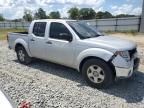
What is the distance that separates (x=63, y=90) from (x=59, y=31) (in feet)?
6.31

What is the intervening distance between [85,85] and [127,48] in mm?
1469

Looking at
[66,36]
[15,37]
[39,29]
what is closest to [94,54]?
[66,36]

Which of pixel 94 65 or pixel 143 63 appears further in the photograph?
pixel 143 63

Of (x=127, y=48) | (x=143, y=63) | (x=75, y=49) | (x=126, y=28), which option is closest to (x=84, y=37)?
(x=75, y=49)

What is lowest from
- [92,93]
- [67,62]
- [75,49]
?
[92,93]

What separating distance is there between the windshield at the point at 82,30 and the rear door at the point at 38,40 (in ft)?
3.49

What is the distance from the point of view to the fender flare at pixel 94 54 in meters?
5.37

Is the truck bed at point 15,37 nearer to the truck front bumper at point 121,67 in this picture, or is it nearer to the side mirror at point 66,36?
the side mirror at point 66,36

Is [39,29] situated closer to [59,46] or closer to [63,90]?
[59,46]

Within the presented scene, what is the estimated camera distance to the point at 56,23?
682 centimetres

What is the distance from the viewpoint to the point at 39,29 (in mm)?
7359

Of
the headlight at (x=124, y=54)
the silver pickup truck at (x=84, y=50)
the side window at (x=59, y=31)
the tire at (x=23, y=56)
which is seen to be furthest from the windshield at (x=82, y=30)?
the tire at (x=23, y=56)

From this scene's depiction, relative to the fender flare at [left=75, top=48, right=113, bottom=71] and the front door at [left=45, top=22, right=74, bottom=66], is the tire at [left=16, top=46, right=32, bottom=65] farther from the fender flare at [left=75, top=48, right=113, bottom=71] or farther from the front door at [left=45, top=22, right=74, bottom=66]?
the fender flare at [left=75, top=48, right=113, bottom=71]

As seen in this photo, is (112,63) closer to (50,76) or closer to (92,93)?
(92,93)
